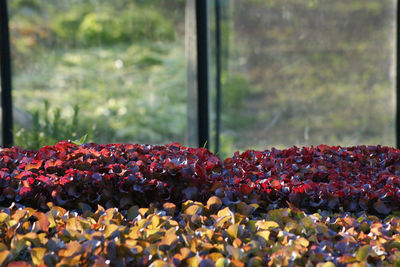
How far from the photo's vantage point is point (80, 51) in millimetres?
6895

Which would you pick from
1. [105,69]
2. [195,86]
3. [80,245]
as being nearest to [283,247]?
[80,245]

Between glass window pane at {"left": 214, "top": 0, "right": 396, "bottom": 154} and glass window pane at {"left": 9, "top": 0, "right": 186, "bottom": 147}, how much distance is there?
2.30 feet

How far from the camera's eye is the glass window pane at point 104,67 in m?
6.71

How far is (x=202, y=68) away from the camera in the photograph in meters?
6.43

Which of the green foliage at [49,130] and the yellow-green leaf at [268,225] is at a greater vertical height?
the yellow-green leaf at [268,225]

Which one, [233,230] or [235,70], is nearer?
[233,230]

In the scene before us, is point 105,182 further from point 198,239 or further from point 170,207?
point 198,239

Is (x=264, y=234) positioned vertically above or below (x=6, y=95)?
below

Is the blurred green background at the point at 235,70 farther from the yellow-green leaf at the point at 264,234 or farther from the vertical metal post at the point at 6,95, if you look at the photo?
the yellow-green leaf at the point at 264,234

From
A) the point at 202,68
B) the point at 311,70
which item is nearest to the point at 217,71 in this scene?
the point at 202,68

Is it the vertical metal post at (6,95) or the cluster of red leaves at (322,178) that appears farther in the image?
the vertical metal post at (6,95)

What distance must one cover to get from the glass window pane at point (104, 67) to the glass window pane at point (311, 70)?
2.30 ft

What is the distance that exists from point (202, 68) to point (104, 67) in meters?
1.33

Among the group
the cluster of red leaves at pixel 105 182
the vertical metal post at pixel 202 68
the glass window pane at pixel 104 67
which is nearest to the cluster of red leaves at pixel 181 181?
the cluster of red leaves at pixel 105 182
